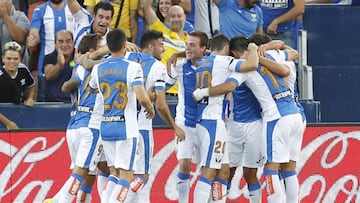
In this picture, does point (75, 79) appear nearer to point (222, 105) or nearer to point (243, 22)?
point (222, 105)

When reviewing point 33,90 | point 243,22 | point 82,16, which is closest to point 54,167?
point 33,90

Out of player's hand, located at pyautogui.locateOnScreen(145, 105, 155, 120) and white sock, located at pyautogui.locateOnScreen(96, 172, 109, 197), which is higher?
player's hand, located at pyautogui.locateOnScreen(145, 105, 155, 120)

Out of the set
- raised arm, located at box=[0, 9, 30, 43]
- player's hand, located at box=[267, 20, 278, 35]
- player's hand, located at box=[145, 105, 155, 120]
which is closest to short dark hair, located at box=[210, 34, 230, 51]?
player's hand, located at box=[145, 105, 155, 120]

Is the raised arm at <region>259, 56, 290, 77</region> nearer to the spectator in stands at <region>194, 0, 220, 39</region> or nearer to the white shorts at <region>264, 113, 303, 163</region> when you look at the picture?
the white shorts at <region>264, 113, 303, 163</region>

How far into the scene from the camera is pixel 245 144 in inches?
725

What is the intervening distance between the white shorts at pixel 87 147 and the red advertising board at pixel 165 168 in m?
1.34

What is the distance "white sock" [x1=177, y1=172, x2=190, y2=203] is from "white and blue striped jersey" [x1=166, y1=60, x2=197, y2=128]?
691mm

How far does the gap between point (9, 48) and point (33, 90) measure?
2.28ft

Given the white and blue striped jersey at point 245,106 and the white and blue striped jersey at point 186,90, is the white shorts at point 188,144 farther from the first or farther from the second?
the white and blue striped jersey at point 245,106

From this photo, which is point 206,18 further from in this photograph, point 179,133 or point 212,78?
point 179,133

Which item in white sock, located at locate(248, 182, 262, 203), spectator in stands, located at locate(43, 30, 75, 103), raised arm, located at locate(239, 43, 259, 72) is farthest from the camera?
spectator in stands, located at locate(43, 30, 75, 103)

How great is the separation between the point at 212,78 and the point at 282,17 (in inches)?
141

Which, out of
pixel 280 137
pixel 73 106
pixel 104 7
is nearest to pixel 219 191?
pixel 280 137

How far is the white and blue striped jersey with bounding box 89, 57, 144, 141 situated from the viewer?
16984 mm
